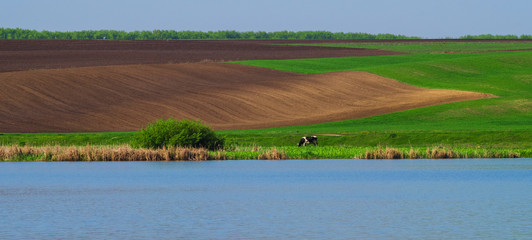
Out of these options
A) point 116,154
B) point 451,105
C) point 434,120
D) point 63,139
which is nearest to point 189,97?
point 434,120

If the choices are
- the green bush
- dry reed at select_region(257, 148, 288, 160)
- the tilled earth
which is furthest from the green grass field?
dry reed at select_region(257, 148, 288, 160)

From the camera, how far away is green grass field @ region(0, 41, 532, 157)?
65.0 meters

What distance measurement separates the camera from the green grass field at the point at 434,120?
6500cm

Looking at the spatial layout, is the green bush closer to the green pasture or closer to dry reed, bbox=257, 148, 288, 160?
dry reed, bbox=257, 148, 288, 160

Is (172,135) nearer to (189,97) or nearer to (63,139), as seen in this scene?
(63,139)

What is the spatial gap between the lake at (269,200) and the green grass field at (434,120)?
11737mm

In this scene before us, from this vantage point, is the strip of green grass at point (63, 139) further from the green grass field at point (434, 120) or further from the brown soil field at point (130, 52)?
the brown soil field at point (130, 52)

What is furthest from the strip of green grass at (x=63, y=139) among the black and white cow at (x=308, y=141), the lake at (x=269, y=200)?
the black and white cow at (x=308, y=141)

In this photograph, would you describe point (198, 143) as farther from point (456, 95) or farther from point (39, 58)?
point (39, 58)

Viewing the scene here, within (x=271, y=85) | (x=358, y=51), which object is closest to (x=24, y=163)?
(x=271, y=85)

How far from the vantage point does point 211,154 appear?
55531 millimetres

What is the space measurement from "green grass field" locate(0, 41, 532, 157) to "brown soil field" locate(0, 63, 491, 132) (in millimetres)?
4207

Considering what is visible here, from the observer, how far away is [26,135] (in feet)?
225

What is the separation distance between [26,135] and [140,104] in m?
17.8
